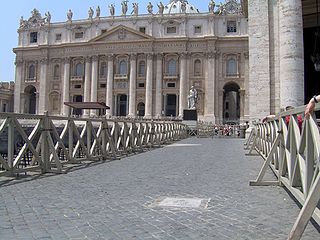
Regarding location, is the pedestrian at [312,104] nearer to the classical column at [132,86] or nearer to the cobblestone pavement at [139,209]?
the cobblestone pavement at [139,209]

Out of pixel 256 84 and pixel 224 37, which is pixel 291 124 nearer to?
pixel 256 84

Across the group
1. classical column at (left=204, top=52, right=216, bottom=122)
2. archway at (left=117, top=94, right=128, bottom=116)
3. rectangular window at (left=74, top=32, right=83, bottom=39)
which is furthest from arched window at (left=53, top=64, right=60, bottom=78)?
classical column at (left=204, top=52, right=216, bottom=122)

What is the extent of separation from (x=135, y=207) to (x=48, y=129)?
386 cm

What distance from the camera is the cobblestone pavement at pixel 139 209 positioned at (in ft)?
11.8

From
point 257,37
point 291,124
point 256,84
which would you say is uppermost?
point 257,37

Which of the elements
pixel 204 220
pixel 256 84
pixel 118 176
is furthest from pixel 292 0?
pixel 204 220

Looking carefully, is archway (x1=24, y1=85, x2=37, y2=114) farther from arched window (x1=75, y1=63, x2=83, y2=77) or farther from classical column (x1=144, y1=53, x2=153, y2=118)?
classical column (x1=144, y1=53, x2=153, y2=118)

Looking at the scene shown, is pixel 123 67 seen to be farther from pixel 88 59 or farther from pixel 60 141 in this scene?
pixel 60 141

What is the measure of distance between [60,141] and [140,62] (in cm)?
5590

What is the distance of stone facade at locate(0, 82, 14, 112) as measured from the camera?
233 feet

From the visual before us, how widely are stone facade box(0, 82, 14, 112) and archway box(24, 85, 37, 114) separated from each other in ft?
15.4

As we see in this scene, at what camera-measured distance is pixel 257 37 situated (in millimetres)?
17891

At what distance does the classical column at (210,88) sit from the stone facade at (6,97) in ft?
127

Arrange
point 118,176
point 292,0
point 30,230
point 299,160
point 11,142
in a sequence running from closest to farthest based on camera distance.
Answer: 1. point 30,230
2. point 299,160
3. point 11,142
4. point 118,176
5. point 292,0
